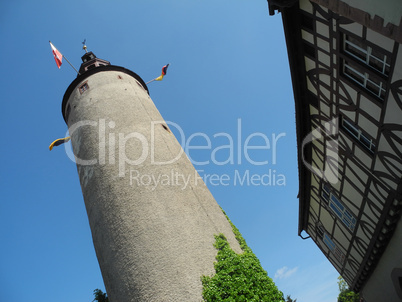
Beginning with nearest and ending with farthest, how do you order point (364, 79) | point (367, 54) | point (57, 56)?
point (367, 54) → point (364, 79) → point (57, 56)

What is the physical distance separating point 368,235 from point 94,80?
12.8 meters

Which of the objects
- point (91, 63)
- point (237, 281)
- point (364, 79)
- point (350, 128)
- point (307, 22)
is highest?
point (91, 63)

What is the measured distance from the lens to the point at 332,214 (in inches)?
496

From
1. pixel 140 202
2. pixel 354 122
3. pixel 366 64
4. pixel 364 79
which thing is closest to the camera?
pixel 366 64

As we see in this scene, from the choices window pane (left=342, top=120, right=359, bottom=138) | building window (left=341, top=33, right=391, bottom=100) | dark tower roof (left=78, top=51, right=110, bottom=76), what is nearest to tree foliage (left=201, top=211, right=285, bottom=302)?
window pane (left=342, top=120, right=359, bottom=138)

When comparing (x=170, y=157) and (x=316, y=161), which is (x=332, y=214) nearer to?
(x=316, y=161)

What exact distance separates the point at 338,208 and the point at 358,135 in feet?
13.3

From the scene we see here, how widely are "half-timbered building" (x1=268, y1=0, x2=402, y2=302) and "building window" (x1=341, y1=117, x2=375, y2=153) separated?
28mm

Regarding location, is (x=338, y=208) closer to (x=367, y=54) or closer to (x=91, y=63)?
(x=367, y=54)

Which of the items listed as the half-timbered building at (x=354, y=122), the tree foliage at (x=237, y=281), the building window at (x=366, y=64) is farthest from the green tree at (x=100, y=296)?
the building window at (x=366, y=64)

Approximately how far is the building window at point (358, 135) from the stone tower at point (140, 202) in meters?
4.57

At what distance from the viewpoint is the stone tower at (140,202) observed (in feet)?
28.7

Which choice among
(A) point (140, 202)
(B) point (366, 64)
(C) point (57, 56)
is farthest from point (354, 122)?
(C) point (57, 56)

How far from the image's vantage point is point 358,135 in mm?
8758
